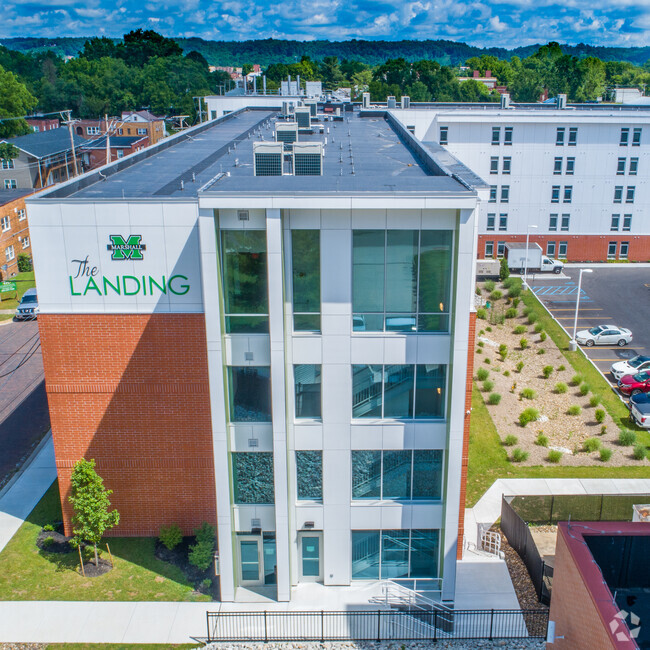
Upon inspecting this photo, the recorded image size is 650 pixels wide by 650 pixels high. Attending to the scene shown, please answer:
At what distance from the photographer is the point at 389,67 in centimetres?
15862

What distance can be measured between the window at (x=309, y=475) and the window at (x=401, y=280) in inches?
164

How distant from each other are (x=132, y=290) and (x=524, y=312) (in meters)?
32.5

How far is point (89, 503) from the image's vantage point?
70.1 ft

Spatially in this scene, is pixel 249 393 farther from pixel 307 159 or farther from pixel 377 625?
pixel 307 159

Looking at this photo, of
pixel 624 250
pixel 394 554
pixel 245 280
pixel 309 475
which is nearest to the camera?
pixel 245 280

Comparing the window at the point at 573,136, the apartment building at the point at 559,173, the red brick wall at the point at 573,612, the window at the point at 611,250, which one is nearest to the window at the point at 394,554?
the red brick wall at the point at 573,612

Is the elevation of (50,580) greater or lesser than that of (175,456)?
lesser

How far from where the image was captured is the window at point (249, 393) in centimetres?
1953

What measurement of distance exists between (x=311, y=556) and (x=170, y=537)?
17.0ft

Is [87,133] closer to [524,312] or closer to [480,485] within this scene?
[524,312]

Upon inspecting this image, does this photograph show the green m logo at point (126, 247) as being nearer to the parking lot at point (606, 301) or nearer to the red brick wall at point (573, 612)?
the red brick wall at point (573, 612)

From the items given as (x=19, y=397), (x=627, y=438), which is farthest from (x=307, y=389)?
(x=19, y=397)

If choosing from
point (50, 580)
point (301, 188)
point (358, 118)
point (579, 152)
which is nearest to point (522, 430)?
point (301, 188)

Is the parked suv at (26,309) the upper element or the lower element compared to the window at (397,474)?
lower
